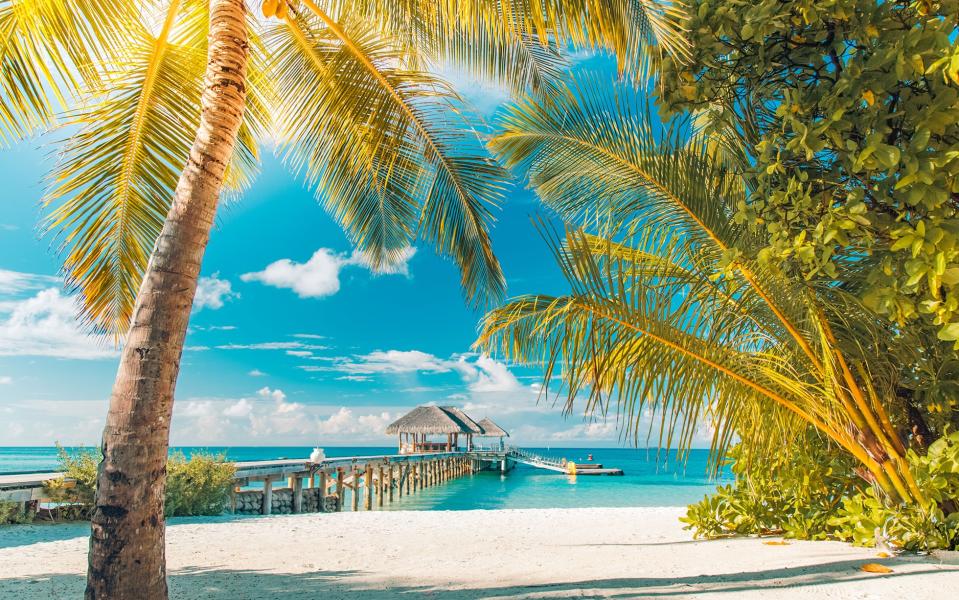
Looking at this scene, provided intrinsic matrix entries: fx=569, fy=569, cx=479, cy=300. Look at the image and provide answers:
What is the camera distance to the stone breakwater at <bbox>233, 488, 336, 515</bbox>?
12500 mm

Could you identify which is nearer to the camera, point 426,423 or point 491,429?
point 426,423

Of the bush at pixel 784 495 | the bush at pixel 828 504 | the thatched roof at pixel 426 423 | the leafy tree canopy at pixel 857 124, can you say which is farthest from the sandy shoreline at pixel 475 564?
the thatched roof at pixel 426 423

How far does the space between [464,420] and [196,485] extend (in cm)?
3196

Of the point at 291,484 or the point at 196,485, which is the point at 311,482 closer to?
the point at 291,484

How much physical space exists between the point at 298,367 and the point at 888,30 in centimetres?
10126

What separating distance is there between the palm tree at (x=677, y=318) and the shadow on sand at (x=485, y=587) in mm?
874

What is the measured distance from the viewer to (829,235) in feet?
6.88

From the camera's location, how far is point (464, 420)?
41.2 meters

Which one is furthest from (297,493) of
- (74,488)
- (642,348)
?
(642,348)

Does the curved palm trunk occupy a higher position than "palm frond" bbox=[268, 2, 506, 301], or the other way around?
"palm frond" bbox=[268, 2, 506, 301]

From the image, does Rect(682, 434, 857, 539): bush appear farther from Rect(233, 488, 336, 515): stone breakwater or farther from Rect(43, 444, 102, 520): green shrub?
Rect(233, 488, 336, 515): stone breakwater

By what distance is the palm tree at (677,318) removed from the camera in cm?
356

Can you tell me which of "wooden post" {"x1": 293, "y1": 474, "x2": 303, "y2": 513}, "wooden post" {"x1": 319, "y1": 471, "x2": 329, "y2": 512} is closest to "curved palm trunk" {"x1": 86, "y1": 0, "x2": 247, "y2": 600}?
"wooden post" {"x1": 293, "y1": 474, "x2": 303, "y2": 513}

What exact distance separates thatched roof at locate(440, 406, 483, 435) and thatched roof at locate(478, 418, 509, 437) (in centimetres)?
107
